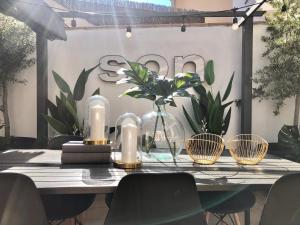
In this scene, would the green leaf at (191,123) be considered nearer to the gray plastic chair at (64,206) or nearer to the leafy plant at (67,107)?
the leafy plant at (67,107)

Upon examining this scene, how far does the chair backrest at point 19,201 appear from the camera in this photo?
4.50 feet

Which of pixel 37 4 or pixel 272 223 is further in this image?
pixel 37 4

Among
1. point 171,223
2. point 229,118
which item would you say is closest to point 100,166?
point 171,223

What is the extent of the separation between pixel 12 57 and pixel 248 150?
3593mm

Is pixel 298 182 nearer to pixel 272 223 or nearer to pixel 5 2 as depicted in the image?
pixel 272 223

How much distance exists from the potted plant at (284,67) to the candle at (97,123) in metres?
2.86

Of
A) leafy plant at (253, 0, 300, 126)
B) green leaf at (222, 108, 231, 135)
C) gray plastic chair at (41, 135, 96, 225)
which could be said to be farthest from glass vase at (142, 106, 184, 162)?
leafy plant at (253, 0, 300, 126)

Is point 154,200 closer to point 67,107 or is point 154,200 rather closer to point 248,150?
point 248,150

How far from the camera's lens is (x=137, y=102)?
5.00m

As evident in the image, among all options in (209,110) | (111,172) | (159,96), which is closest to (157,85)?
(159,96)

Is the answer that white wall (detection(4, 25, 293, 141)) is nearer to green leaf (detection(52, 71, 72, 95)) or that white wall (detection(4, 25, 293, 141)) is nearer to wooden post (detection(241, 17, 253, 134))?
wooden post (detection(241, 17, 253, 134))

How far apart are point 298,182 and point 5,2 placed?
8.21 ft

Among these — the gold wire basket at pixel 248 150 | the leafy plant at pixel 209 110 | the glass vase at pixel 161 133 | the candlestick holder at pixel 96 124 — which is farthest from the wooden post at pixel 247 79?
the candlestick holder at pixel 96 124

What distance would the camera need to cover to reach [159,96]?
2.02 metres
